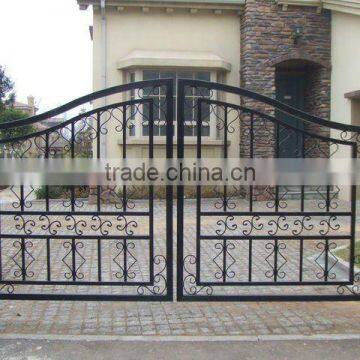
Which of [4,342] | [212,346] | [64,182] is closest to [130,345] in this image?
[212,346]

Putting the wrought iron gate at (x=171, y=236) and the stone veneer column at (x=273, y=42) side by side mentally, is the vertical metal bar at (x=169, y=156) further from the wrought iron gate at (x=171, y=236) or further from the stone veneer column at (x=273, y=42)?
the stone veneer column at (x=273, y=42)

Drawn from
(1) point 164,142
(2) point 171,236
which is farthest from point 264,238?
(1) point 164,142

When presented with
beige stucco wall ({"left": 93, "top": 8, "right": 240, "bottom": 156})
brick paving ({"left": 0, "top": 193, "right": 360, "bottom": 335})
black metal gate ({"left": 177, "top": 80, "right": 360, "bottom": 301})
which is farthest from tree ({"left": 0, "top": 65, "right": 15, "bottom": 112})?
brick paving ({"left": 0, "top": 193, "right": 360, "bottom": 335})

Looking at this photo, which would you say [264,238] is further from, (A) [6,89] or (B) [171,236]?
(A) [6,89]

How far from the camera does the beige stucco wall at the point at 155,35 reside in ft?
45.9

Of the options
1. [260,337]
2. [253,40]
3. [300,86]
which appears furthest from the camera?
[300,86]

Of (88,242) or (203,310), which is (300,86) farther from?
(203,310)

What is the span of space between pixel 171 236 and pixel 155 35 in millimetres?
10051

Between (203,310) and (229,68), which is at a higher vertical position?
(229,68)

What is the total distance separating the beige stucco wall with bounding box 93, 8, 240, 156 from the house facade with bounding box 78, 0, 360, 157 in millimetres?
26

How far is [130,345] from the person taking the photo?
4.57m

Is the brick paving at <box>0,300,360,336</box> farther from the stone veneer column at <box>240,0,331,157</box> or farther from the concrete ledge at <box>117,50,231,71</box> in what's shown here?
the concrete ledge at <box>117,50,231,71</box>

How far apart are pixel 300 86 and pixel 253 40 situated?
2.30 m

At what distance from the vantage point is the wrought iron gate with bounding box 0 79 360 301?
5105mm
